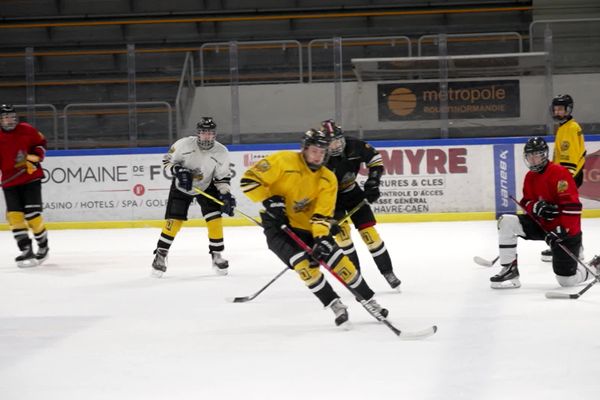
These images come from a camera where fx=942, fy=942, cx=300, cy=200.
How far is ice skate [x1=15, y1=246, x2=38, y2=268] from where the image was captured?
7.63 metres

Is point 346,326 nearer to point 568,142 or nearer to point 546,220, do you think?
point 546,220

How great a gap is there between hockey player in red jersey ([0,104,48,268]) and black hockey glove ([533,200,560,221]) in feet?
13.6

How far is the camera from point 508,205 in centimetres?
1070

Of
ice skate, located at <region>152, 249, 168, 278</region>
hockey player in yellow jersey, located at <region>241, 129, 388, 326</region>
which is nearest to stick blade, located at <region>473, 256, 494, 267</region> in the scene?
ice skate, located at <region>152, 249, 168, 278</region>

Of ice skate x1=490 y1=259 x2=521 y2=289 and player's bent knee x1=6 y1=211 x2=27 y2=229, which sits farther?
player's bent knee x1=6 y1=211 x2=27 y2=229

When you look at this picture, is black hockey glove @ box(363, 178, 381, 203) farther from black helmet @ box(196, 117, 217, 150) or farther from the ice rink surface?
black helmet @ box(196, 117, 217, 150)

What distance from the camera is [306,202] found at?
4629 mm

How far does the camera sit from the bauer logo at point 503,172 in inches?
423

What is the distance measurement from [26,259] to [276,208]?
389cm

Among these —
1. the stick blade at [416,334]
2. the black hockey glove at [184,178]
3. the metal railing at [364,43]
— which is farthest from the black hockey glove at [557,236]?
the metal railing at [364,43]

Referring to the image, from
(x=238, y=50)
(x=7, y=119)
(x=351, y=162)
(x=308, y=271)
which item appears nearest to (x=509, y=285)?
(x=351, y=162)

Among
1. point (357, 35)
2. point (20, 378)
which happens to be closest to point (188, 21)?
point (357, 35)

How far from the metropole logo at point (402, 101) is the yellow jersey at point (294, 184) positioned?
6.58 m

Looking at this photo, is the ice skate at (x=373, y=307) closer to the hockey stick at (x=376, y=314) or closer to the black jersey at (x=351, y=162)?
the hockey stick at (x=376, y=314)
